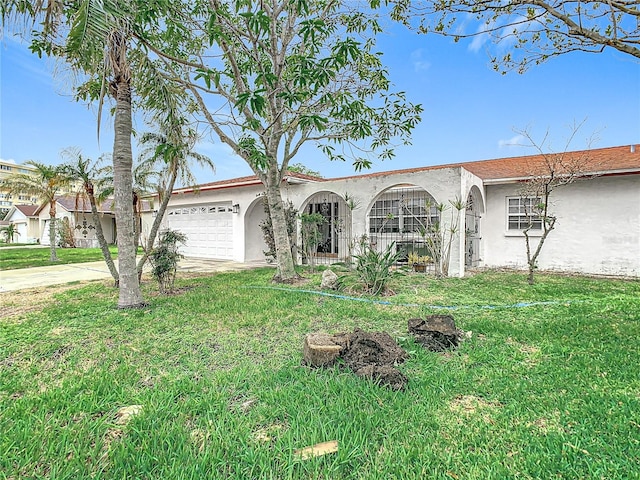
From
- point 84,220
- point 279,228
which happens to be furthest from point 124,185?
point 84,220

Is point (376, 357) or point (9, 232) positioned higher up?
point (9, 232)

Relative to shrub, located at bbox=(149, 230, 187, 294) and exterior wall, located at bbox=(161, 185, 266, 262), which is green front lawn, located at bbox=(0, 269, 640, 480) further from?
exterior wall, located at bbox=(161, 185, 266, 262)

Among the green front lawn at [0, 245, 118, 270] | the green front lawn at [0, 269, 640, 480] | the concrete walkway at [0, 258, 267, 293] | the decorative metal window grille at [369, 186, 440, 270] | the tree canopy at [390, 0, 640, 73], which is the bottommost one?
the green front lawn at [0, 269, 640, 480]

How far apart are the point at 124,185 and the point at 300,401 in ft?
18.8

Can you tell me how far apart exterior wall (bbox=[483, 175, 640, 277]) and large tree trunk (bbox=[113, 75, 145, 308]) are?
40.3 ft

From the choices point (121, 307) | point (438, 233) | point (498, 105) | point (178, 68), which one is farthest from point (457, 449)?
point (498, 105)

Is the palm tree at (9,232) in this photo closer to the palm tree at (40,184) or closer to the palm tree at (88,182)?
the palm tree at (40,184)

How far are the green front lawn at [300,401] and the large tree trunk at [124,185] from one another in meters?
1.05

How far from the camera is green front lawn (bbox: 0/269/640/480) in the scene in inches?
91.3

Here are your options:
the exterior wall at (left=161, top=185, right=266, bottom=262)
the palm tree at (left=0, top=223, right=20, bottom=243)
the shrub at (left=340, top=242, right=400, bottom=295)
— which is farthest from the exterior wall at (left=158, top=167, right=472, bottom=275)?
the palm tree at (left=0, top=223, right=20, bottom=243)

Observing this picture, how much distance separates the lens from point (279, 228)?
10016 mm

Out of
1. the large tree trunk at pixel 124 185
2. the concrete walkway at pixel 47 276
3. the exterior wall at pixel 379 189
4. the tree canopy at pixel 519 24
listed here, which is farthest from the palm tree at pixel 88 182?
the tree canopy at pixel 519 24

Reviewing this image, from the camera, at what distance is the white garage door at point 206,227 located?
56.6ft

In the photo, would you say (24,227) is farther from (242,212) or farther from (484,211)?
(484,211)
